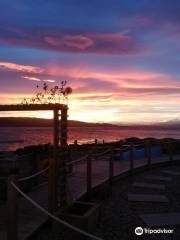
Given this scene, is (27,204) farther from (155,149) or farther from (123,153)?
(155,149)

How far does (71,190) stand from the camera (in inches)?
427

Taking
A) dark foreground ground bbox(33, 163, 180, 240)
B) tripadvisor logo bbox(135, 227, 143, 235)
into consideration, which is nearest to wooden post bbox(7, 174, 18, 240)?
dark foreground ground bbox(33, 163, 180, 240)

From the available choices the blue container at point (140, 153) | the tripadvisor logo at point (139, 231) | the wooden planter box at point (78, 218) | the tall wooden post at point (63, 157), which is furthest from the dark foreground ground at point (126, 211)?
the blue container at point (140, 153)

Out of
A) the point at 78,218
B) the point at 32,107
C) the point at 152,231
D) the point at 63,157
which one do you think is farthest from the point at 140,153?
the point at 78,218

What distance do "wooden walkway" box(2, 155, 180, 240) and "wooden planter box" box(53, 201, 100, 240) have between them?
512mm

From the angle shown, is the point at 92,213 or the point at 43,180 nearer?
the point at 92,213

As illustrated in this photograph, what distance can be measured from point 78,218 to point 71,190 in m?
3.53

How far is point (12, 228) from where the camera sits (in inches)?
226

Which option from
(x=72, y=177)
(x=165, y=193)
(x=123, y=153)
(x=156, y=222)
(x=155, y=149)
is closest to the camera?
(x=156, y=222)

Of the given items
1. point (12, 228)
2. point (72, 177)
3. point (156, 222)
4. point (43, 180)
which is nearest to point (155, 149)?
point (72, 177)

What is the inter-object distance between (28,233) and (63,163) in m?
1.89

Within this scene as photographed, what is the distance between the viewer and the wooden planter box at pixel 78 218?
7.34 metres

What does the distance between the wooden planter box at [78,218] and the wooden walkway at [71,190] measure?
51 cm

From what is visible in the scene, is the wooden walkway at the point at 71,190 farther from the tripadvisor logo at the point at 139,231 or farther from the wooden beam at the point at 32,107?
the wooden beam at the point at 32,107
